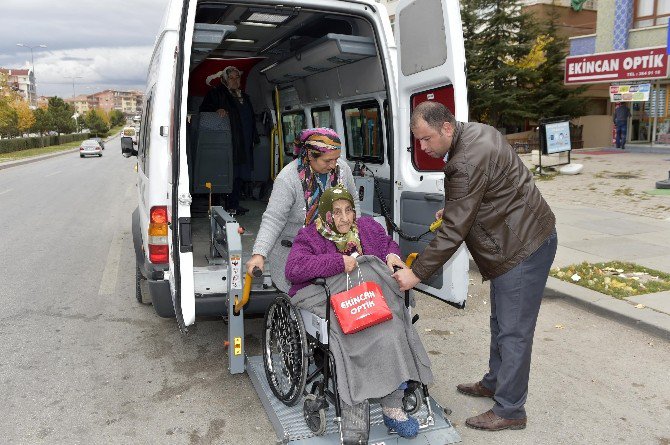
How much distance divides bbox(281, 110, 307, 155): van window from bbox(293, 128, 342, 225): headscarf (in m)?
4.74

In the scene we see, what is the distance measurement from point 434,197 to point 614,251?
4688 millimetres

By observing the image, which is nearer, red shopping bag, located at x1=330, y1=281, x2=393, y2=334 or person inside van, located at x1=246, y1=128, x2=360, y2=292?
red shopping bag, located at x1=330, y1=281, x2=393, y2=334

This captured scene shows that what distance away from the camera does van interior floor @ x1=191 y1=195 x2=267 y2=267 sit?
512 cm

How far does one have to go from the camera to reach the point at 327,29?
21.4ft

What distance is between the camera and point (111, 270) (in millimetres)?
7695

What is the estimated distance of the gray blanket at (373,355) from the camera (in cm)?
327

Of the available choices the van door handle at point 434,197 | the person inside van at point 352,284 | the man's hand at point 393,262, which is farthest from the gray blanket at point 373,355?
the van door handle at point 434,197

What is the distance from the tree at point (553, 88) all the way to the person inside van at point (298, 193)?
24.0 metres

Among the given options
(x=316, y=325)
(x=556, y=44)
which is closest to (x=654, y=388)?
(x=316, y=325)

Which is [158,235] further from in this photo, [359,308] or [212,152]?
[212,152]

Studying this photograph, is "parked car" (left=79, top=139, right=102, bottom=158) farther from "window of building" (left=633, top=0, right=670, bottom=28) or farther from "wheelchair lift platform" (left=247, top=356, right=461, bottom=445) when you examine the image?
"wheelchair lift platform" (left=247, top=356, right=461, bottom=445)

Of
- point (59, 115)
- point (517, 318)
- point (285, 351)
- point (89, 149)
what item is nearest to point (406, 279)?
point (517, 318)

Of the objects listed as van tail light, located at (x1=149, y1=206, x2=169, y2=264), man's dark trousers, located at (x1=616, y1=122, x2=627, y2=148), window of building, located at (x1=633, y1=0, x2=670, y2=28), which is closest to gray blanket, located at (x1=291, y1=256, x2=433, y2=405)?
van tail light, located at (x1=149, y1=206, x2=169, y2=264)

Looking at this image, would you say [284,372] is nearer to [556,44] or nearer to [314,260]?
[314,260]
